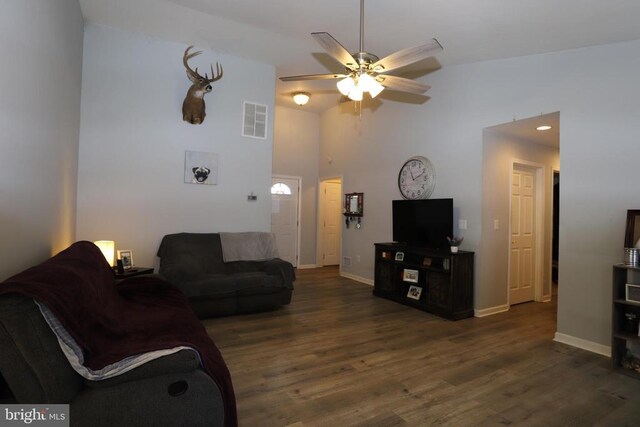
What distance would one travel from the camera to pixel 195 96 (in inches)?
161

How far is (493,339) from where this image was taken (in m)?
3.32

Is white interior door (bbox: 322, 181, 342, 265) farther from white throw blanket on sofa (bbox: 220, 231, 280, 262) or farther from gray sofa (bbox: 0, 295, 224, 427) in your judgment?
gray sofa (bbox: 0, 295, 224, 427)

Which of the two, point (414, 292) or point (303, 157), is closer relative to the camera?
point (414, 292)

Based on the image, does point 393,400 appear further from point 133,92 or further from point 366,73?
point 133,92

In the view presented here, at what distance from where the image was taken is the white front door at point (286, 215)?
6.84 metres

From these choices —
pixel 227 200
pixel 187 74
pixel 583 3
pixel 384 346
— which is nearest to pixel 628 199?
pixel 583 3

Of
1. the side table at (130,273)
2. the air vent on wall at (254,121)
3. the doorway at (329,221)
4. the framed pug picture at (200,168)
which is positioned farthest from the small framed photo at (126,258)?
the doorway at (329,221)

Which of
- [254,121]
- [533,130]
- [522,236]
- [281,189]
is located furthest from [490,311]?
[281,189]

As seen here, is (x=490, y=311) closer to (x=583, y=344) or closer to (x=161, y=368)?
(x=583, y=344)

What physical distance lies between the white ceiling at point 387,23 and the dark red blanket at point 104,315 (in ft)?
8.64

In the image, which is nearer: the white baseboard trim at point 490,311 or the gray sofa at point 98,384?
the gray sofa at point 98,384

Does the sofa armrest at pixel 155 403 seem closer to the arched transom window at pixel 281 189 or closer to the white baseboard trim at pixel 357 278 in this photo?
the white baseboard trim at pixel 357 278

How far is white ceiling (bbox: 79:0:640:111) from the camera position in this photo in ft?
9.02

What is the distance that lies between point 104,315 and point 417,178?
422 centimetres
